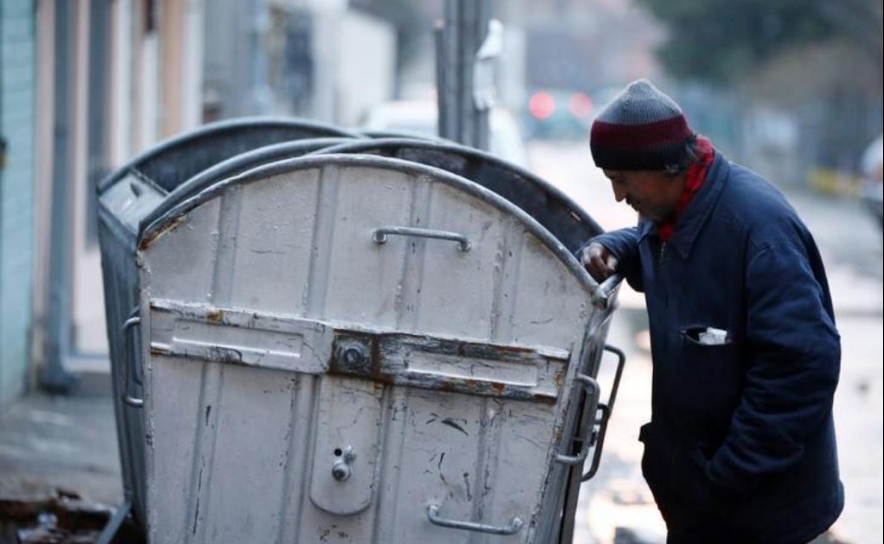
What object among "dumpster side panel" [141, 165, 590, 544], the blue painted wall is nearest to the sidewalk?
the blue painted wall

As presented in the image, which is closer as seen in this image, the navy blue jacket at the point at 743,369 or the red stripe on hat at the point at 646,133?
the navy blue jacket at the point at 743,369

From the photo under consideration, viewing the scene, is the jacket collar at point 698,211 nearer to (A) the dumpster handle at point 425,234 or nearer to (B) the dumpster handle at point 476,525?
(A) the dumpster handle at point 425,234

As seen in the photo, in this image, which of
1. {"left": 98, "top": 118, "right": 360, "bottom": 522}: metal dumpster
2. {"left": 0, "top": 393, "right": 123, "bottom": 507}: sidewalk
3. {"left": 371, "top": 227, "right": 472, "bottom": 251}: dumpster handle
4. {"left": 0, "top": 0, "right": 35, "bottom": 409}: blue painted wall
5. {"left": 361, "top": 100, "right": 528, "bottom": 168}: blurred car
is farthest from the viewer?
{"left": 361, "top": 100, "right": 528, "bottom": 168}: blurred car

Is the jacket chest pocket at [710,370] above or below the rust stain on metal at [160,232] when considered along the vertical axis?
below

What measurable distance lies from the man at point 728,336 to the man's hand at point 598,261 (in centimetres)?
36

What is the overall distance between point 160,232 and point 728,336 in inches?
59.5

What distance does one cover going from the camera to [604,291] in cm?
421

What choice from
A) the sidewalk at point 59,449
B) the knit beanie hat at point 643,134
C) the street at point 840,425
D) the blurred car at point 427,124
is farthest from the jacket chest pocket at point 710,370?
the blurred car at point 427,124

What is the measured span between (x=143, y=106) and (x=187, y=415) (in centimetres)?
991

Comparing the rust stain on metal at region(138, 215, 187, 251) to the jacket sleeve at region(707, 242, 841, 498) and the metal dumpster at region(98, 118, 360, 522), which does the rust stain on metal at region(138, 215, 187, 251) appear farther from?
the jacket sleeve at region(707, 242, 841, 498)

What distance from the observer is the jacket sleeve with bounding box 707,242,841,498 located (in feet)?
11.9

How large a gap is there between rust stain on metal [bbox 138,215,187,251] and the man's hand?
3.61 ft

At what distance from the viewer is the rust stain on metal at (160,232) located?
4223 mm

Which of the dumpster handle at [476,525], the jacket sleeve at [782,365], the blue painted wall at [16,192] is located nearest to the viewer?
the jacket sleeve at [782,365]
